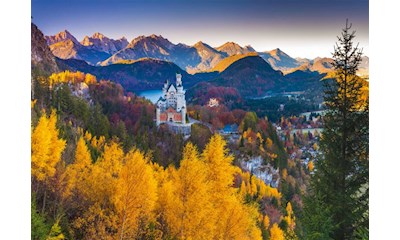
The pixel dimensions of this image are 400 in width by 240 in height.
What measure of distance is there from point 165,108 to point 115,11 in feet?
8.62

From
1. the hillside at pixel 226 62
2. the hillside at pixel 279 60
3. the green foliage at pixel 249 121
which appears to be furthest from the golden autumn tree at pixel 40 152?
the hillside at pixel 279 60

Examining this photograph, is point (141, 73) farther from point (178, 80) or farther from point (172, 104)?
point (172, 104)

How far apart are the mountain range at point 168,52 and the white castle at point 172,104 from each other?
1.96 ft

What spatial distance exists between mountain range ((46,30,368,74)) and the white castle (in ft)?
1.96

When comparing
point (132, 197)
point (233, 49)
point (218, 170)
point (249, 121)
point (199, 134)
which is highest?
point (233, 49)

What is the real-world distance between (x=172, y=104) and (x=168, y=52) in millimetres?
1219

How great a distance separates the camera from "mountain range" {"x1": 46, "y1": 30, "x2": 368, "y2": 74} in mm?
7508

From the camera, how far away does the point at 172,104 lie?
27.1ft

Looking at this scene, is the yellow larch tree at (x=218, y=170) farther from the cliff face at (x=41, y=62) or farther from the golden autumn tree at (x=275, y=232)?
the cliff face at (x=41, y=62)

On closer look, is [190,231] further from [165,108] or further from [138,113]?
[138,113]

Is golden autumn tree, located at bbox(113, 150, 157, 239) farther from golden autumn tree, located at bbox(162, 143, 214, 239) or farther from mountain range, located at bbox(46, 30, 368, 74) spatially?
mountain range, located at bbox(46, 30, 368, 74)

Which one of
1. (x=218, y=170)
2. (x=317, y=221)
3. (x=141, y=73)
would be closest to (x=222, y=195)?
(x=218, y=170)

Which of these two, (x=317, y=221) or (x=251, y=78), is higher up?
(x=251, y=78)

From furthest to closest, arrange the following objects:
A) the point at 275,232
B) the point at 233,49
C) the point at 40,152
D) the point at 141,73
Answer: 1. the point at 275,232
2. the point at 141,73
3. the point at 233,49
4. the point at 40,152
